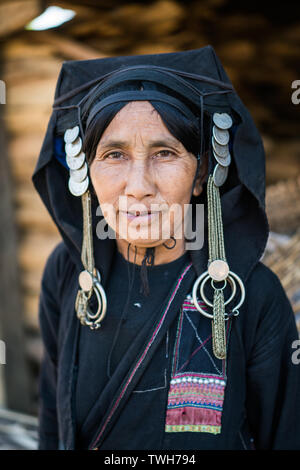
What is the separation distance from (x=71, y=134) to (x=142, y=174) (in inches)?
13.1

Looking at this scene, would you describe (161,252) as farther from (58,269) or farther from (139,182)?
(58,269)

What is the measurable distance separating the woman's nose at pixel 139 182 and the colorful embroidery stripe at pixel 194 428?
72cm

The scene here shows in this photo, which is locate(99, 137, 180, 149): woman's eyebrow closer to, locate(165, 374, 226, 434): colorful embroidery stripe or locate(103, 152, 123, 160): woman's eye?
locate(103, 152, 123, 160): woman's eye

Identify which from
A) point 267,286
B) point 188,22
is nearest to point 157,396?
point 267,286

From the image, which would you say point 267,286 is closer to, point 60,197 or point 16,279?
point 60,197

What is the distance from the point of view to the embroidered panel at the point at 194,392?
133 cm

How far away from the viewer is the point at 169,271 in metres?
1.45

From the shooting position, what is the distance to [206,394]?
133 centimetres

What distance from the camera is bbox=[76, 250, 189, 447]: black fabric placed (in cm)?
142

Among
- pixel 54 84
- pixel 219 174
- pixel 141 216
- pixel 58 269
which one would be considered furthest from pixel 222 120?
pixel 54 84

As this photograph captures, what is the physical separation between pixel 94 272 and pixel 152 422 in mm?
518

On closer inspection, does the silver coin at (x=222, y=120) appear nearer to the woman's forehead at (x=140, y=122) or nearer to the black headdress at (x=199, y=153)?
the black headdress at (x=199, y=153)

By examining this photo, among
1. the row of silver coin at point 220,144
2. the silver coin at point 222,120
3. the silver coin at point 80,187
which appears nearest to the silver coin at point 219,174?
the row of silver coin at point 220,144
